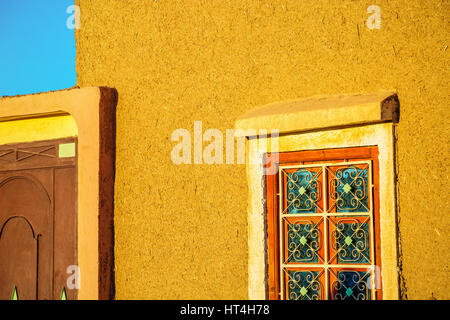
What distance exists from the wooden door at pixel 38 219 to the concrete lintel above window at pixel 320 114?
1.70 metres

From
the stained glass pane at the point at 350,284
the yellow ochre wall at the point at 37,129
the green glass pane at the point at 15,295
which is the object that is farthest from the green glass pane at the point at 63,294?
the stained glass pane at the point at 350,284

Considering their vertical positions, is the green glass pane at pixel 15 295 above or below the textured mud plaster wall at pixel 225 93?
below

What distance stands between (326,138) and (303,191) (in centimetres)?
38

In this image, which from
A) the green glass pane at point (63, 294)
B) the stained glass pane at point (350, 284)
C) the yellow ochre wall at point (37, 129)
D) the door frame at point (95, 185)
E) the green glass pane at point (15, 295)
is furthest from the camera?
the green glass pane at point (15, 295)

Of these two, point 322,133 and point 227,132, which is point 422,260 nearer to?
point 322,133

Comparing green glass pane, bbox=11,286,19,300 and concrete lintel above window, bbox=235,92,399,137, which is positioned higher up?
concrete lintel above window, bbox=235,92,399,137

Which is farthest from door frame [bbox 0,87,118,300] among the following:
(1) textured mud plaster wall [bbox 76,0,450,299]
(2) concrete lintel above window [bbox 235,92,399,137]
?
(2) concrete lintel above window [bbox 235,92,399,137]

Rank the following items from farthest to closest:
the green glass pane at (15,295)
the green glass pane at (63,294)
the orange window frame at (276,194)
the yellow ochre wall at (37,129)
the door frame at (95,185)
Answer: the green glass pane at (15,295)
the yellow ochre wall at (37,129)
the green glass pane at (63,294)
the door frame at (95,185)
the orange window frame at (276,194)

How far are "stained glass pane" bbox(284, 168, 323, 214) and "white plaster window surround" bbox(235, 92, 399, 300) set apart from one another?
0.16 metres

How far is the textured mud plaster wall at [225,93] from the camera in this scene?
10.9ft

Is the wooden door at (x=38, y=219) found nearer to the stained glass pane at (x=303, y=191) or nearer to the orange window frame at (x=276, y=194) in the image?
the orange window frame at (x=276, y=194)

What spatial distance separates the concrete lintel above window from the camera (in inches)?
133

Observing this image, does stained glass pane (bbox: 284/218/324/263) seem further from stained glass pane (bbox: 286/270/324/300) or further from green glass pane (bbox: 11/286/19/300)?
green glass pane (bbox: 11/286/19/300)
